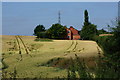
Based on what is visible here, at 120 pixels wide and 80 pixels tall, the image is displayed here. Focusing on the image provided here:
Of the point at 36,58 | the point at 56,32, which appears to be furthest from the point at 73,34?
the point at 36,58

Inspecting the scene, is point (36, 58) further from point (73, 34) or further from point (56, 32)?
point (73, 34)

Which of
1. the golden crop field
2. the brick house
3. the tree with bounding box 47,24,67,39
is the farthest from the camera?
the brick house

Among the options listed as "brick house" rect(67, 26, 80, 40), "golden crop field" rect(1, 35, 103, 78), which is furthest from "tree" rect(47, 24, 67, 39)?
"golden crop field" rect(1, 35, 103, 78)

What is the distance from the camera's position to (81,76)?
117 inches

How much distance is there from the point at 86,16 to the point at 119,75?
50.2 metres

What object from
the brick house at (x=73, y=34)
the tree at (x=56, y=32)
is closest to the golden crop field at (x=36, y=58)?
the tree at (x=56, y=32)

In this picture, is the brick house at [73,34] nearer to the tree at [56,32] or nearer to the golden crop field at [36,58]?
the tree at [56,32]

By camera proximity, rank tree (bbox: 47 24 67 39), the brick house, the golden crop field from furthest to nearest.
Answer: the brick house < tree (bbox: 47 24 67 39) < the golden crop field

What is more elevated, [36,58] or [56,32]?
[56,32]

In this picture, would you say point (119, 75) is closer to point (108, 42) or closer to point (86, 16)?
point (108, 42)

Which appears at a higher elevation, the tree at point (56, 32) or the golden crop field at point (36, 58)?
the tree at point (56, 32)

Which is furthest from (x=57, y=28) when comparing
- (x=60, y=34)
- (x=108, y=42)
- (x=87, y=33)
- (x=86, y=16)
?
(x=108, y=42)

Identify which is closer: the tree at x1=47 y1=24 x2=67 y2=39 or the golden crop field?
A: the golden crop field

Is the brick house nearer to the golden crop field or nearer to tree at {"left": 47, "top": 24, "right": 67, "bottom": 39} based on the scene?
tree at {"left": 47, "top": 24, "right": 67, "bottom": 39}
